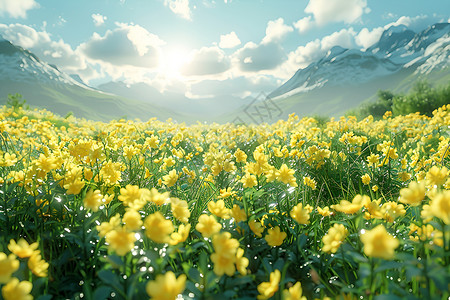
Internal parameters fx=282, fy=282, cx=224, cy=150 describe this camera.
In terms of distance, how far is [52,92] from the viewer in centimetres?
11456

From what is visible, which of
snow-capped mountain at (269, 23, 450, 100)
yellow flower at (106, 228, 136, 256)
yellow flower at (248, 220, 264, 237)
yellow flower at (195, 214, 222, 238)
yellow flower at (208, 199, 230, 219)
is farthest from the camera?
snow-capped mountain at (269, 23, 450, 100)

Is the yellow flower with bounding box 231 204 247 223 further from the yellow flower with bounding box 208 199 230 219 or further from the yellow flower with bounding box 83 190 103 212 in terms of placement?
the yellow flower with bounding box 83 190 103 212

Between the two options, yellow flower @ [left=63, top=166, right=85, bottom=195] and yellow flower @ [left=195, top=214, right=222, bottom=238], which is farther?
yellow flower @ [left=63, top=166, right=85, bottom=195]

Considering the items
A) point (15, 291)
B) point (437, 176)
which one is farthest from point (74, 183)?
point (437, 176)

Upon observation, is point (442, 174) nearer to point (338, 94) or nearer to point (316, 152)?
point (316, 152)

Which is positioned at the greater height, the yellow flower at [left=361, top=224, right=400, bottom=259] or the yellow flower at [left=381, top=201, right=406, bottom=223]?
the yellow flower at [left=361, top=224, right=400, bottom=259]

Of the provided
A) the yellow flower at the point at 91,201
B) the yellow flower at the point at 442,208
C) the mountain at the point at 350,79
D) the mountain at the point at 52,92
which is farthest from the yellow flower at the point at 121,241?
the mountain at the point at 350,79

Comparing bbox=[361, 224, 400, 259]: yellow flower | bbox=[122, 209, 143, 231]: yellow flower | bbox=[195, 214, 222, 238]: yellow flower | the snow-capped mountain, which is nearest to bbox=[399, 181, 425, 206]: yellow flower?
bbox=[361, 224, 400, 259]: yellow flower

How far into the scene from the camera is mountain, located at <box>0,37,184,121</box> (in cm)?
10406

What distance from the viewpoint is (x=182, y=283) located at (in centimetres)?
70

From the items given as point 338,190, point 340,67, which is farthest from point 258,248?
point 340,67

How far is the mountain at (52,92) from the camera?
104 meters

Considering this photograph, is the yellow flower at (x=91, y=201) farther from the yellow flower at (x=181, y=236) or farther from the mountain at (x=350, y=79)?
the mountain at (x=350, y=79)

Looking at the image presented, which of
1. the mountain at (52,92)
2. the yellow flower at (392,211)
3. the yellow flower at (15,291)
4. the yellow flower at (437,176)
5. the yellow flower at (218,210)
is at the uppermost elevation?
the mountain at (52,92)
